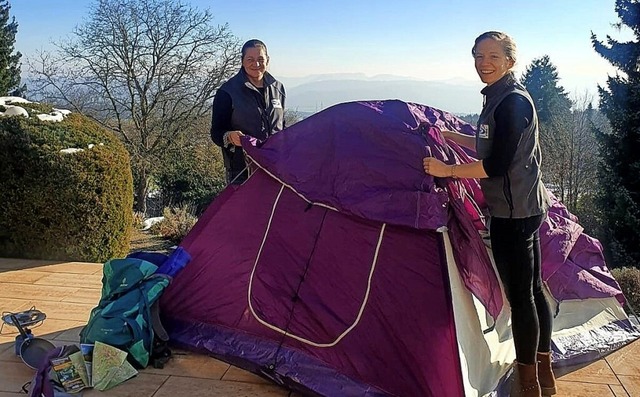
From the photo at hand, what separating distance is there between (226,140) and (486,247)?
130 centimetres

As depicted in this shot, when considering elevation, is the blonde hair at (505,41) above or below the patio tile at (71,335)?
above

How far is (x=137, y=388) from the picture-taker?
224cm

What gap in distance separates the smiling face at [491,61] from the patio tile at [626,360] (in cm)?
146

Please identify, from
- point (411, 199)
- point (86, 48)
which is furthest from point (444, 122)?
point (86, 48)

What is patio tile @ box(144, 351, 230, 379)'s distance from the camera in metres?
2.35

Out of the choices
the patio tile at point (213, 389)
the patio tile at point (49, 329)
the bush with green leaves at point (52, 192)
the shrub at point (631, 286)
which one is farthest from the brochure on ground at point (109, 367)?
the shrub at point (631, 286)

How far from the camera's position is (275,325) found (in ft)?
7.61

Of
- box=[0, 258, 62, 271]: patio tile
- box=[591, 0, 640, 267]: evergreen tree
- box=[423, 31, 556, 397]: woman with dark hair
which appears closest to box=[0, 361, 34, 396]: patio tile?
box=[0, 258, 62, 271]: patio tile

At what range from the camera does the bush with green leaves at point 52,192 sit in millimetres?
3930

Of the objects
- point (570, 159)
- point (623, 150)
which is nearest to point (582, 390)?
point (623, 150)

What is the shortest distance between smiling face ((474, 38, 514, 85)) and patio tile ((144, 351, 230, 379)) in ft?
5.20

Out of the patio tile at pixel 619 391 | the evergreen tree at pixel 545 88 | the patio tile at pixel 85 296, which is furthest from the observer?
the evergreen tree at pixel 545 88

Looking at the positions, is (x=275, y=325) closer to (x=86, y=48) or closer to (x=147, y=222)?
(x=147, y=222)

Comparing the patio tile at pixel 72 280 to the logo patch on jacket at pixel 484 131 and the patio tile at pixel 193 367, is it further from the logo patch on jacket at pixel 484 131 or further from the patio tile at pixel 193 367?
the logo patch on jacket at pixel 484 131
